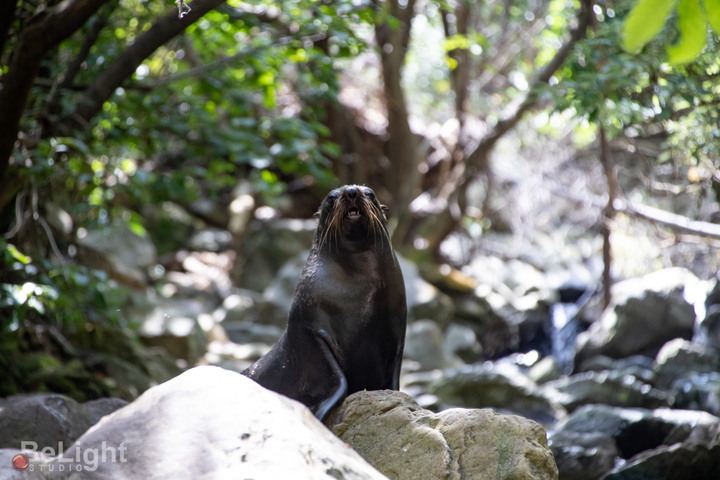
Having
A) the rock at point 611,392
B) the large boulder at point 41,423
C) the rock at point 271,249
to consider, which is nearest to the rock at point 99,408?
the large boulder at point 41,423

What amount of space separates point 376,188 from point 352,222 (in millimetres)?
9316

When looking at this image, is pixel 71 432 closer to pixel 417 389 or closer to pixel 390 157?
pixel 417 389

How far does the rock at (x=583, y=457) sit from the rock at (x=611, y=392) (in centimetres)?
177

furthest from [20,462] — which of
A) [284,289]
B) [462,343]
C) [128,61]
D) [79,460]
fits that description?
[462,343]

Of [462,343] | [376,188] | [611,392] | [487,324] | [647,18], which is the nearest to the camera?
[647,18]

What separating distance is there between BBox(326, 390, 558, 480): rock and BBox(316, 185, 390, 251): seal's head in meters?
0.82

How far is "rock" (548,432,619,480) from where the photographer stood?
4496mm

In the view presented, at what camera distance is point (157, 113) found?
6.67 metres

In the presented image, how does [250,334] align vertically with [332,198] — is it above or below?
below

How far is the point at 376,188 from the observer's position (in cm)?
1260

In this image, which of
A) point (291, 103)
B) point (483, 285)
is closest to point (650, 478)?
point (483, 285)

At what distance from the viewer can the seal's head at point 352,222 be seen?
3305 mm

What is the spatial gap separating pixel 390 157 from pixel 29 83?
8223 mm

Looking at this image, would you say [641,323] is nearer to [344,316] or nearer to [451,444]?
[344,316]
